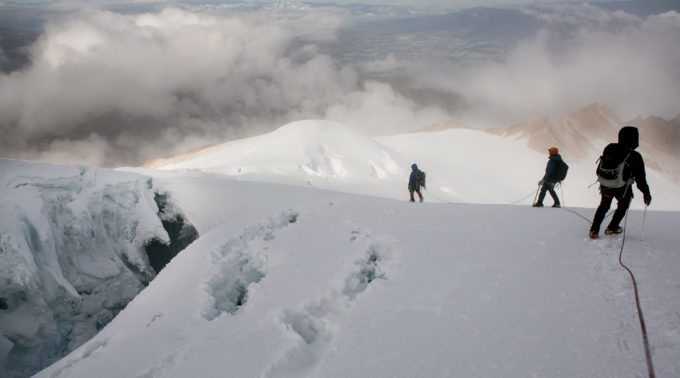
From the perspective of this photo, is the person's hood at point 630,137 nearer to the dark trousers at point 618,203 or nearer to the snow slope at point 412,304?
the dark trousers at point 618,203

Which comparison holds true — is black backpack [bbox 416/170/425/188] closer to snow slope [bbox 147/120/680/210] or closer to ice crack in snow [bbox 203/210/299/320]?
ice crack in snow [bbox 203/210/299/320]

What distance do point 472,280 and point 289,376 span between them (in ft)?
9.33

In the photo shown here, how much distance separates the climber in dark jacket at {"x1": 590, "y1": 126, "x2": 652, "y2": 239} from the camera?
16.4ft

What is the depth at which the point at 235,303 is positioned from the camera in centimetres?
669

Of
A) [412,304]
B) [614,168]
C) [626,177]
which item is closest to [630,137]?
→ [614,168]

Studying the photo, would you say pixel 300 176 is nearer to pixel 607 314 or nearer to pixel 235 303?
pixel 235 303

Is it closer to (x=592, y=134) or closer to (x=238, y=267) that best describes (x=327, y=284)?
(x=238, y=267)

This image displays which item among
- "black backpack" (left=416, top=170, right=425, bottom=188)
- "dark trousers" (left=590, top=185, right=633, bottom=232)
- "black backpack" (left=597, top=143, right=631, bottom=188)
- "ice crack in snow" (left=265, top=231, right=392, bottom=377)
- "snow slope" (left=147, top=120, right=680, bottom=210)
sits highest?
"black backpack" (left=597, top=143, right=631, bottom=188)

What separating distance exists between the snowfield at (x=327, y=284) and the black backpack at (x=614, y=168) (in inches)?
36.1

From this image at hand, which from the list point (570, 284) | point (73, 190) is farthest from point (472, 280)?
point (73, 190)

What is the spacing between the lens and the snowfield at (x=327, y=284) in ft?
11.7

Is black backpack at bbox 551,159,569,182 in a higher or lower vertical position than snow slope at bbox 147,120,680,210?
higher

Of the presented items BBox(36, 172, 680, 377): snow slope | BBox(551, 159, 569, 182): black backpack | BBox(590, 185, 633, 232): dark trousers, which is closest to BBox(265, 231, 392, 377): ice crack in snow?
BBox(36, 172, 680, 377): snow slope

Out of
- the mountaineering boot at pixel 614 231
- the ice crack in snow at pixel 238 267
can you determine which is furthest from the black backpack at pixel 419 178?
the mountaineering boot at pixel 614 231
